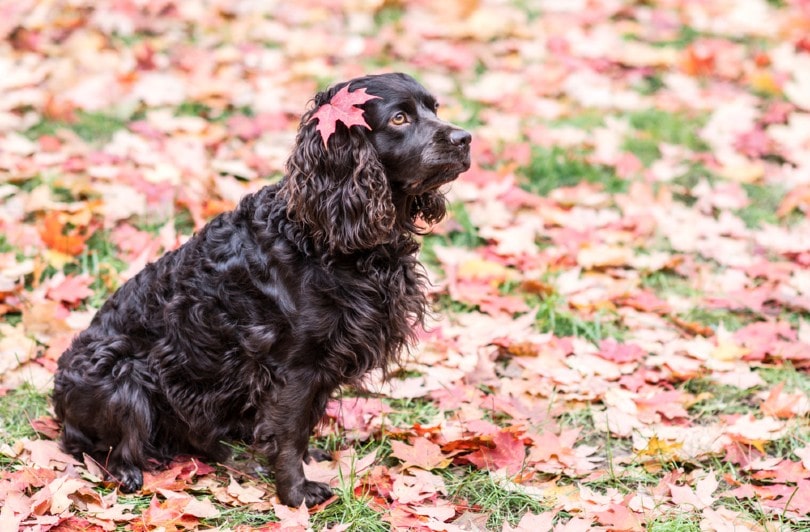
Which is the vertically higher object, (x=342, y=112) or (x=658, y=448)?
(x=342, y=112)

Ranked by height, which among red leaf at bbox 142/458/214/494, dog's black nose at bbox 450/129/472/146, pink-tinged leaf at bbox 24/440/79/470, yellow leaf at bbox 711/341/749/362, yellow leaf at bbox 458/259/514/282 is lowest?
red leaf at bbox 142/458/214/494

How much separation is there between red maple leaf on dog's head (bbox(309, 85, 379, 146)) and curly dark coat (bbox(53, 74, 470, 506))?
0.22 ft

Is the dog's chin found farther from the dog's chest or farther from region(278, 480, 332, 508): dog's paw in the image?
region(278, 480, 332, 508): dog's paw

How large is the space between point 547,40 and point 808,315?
396cm

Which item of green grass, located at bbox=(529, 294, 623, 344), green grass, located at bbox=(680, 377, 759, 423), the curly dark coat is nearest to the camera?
the curly dark coat

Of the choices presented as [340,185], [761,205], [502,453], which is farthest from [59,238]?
[761,205]

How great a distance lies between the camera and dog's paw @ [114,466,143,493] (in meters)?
3.72

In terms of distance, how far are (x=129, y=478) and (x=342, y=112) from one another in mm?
1726

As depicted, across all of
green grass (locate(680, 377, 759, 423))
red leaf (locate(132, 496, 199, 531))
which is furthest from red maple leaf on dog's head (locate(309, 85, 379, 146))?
green grass (locate(680, 377, 759, 423))

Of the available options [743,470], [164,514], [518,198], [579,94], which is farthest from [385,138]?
[579,94]

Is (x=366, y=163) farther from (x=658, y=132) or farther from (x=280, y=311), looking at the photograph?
(x=658, y=132)

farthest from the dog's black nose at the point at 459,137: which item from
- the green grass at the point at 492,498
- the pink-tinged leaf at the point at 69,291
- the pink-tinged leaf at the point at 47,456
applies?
the pink-tinged leaf at the point at 69,291

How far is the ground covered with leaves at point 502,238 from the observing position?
370 centimetres

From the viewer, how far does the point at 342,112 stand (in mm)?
3365
